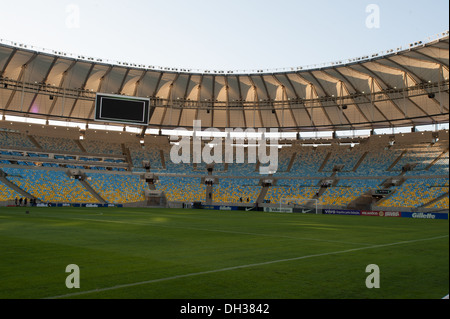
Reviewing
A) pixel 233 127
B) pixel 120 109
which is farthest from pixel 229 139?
pixel 120 109

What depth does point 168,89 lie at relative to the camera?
61.2m

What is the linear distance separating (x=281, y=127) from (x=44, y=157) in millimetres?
37016

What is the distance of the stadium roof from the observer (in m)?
49.3

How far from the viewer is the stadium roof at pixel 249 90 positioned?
4931 cm

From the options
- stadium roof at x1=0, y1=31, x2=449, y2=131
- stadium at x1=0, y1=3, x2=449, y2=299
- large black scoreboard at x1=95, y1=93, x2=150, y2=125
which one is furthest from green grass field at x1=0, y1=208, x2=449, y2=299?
stadium roof at x1=0, y1=31, x2=449, y2=131

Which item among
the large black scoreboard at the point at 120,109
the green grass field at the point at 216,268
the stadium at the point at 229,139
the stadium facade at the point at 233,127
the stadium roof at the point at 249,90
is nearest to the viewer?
the green grass field at the point at 216,268

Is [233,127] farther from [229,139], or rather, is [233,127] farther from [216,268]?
[216,268]

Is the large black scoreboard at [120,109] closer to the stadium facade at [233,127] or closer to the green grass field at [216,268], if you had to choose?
the stadium facade at [233,127]

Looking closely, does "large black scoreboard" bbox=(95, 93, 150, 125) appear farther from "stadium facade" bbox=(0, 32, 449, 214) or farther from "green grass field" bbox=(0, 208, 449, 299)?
"green grass field" bbox=(0, 208, 449, 299)

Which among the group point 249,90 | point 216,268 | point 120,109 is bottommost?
point 216,268

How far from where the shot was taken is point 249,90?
202ft

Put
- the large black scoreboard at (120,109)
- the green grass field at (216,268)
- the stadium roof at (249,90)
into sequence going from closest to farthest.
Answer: the green grass field at (216,268) < the large black scoreboard at (120,109) < the stadium roof at (249,90)

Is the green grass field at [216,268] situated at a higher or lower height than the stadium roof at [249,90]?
lower

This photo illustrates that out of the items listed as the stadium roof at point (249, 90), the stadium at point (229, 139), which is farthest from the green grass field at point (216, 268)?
the stadium roof at point (249, 90)
